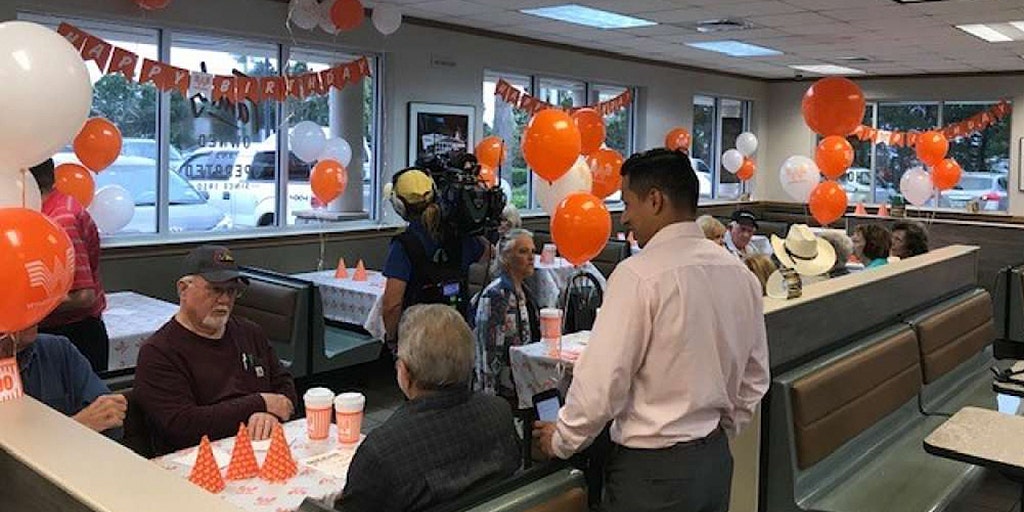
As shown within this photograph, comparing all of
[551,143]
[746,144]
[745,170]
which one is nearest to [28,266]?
[551,143]

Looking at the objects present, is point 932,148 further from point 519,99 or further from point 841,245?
point 841,245

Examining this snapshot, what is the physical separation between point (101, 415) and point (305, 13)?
15.4 feet

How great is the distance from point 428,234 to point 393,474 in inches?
85.3

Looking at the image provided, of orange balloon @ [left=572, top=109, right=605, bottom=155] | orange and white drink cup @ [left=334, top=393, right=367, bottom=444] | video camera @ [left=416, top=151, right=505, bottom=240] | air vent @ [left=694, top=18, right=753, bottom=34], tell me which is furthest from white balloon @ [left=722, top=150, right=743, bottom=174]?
orange and white drink cup @ [left=334, top=393, right=367, bottom=444]

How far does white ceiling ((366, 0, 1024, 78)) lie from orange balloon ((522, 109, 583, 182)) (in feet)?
7.66

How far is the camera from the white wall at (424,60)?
21.1 ft

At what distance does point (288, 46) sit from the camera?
739cm

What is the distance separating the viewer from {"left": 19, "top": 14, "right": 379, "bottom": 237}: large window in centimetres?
651

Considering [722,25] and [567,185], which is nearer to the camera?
[567,185]

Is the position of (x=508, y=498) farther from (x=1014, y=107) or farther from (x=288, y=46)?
(x=1014, y=107)

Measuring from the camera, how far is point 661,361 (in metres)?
2.27

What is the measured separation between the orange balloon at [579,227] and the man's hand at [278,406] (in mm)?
2060

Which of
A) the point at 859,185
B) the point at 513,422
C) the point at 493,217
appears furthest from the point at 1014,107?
the point at 513,422

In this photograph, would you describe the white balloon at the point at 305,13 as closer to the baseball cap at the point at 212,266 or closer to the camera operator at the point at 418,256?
the camera operator at the point at 418,256
